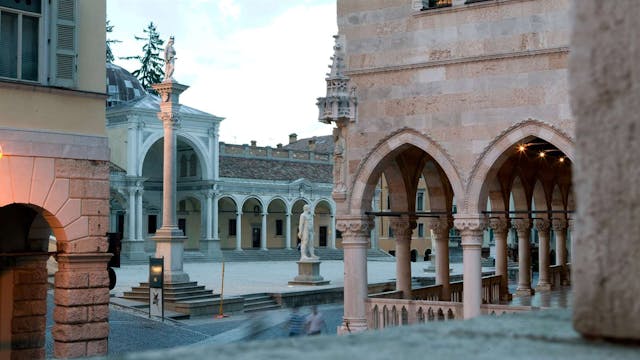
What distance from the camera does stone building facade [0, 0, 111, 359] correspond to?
12086 millimetres

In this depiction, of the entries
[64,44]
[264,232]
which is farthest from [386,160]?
[264,232]

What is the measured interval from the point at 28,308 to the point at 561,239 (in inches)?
600

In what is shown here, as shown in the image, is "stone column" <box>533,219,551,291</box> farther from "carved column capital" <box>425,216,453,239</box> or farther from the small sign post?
the small sign post

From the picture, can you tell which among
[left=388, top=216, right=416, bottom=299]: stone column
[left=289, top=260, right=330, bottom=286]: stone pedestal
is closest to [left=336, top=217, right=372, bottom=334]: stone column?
[left=388, top=216, right=416, bottom=299]: stone column

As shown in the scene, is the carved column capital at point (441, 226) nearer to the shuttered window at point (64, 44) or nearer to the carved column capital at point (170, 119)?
the shuttered window at point (64, 44)

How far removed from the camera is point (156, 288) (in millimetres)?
22516

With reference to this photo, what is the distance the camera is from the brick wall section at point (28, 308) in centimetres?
1354

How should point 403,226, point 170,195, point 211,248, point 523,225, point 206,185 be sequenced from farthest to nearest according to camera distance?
point 206,185 → point 211,248 → point 170,195 → point 523,225 → point 403,226

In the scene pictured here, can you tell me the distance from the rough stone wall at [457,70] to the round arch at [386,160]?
93 mm

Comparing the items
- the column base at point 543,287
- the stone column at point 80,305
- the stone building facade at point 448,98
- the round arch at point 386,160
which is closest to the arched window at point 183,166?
the column base at point 543,287

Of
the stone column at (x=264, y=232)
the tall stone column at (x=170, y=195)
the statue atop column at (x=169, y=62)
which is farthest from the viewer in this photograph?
the stone column at (x=264, y=232)

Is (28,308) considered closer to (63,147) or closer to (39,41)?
(63,147)

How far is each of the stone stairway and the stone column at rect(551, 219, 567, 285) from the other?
8704mm

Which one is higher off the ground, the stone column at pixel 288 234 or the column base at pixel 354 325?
the stone column at pixel 288 234
